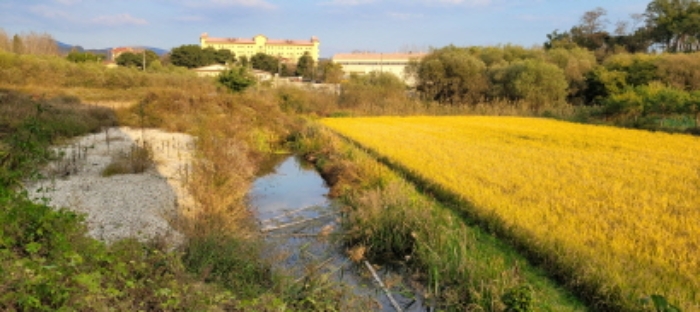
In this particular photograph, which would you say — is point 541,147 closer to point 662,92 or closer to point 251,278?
point 662,92

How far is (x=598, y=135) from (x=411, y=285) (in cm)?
1365

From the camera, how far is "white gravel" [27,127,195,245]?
589 centimetres

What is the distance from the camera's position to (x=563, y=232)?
234 inches

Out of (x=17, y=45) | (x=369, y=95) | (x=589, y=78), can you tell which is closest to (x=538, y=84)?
(x=589, y=78)

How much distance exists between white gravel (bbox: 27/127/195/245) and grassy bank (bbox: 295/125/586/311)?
8.64 ft

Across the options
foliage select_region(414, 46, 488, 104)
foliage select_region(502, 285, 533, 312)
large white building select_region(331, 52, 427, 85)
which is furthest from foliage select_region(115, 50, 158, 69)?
foliage select_region(502, 285, 533, 312)

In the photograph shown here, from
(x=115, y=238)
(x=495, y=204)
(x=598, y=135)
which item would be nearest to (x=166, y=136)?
(x=115, y=238)

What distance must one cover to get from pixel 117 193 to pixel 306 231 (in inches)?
125

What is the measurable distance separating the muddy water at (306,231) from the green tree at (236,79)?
1240 cm

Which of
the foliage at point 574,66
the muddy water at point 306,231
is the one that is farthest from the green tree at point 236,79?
the foliage at point 574,66

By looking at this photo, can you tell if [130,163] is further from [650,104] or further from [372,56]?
[372,56]

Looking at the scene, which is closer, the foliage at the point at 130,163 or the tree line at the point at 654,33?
the foliage at the point at 130,163

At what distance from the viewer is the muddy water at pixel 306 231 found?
541cm

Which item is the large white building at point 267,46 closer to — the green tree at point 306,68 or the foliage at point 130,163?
the green tree at point 306,68
